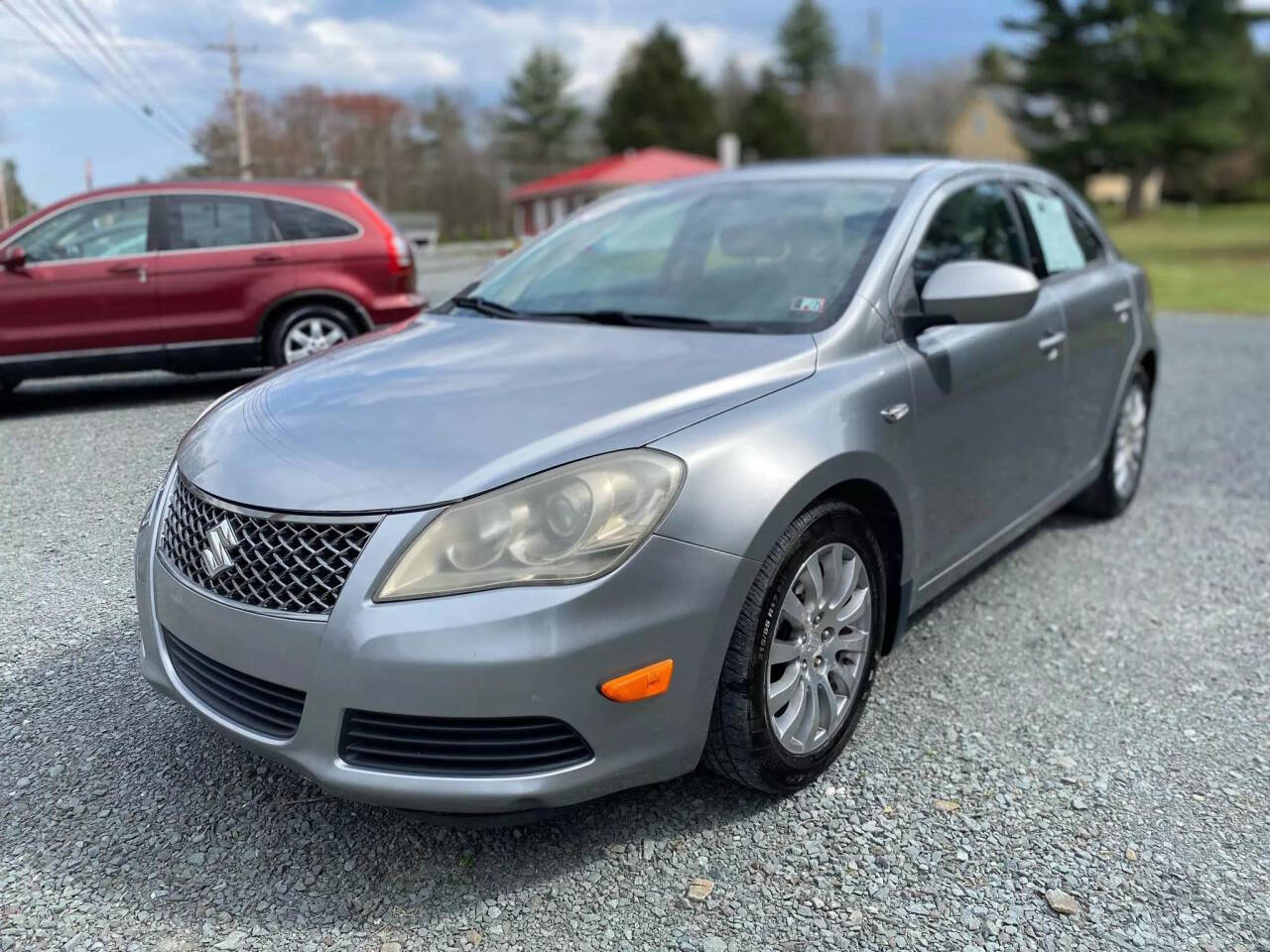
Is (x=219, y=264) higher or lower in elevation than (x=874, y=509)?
higher

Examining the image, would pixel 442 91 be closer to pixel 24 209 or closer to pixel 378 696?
pixel 24 209

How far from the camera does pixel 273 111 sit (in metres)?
5.61

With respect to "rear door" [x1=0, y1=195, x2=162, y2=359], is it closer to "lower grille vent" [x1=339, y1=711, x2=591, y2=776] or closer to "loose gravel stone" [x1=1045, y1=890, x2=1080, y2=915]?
"lower grille vent" [x1=339, y1=711, x2=591, y2=776]

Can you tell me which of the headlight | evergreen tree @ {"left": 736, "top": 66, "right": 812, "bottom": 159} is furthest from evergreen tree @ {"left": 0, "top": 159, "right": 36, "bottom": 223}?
evergreen tree @ {"left": 736, "top": 66, "right": 812, "bottom": 159}

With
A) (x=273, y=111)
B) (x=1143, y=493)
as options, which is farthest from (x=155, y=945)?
(x=1143, y=493)

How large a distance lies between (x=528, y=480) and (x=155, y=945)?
1.21 m

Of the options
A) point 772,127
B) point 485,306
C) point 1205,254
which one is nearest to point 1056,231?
point 485,306

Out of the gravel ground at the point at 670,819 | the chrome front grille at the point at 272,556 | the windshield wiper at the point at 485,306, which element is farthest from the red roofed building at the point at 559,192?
the chrome front grille at the point at 272,556

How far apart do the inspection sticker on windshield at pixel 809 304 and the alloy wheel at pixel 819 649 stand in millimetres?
755

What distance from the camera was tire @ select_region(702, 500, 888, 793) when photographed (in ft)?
7.93

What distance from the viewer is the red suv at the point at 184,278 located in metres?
5.11

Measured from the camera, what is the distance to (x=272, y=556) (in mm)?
2219

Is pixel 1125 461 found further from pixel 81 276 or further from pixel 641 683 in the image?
pixel 81 276

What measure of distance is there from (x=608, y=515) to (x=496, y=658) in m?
0.38
